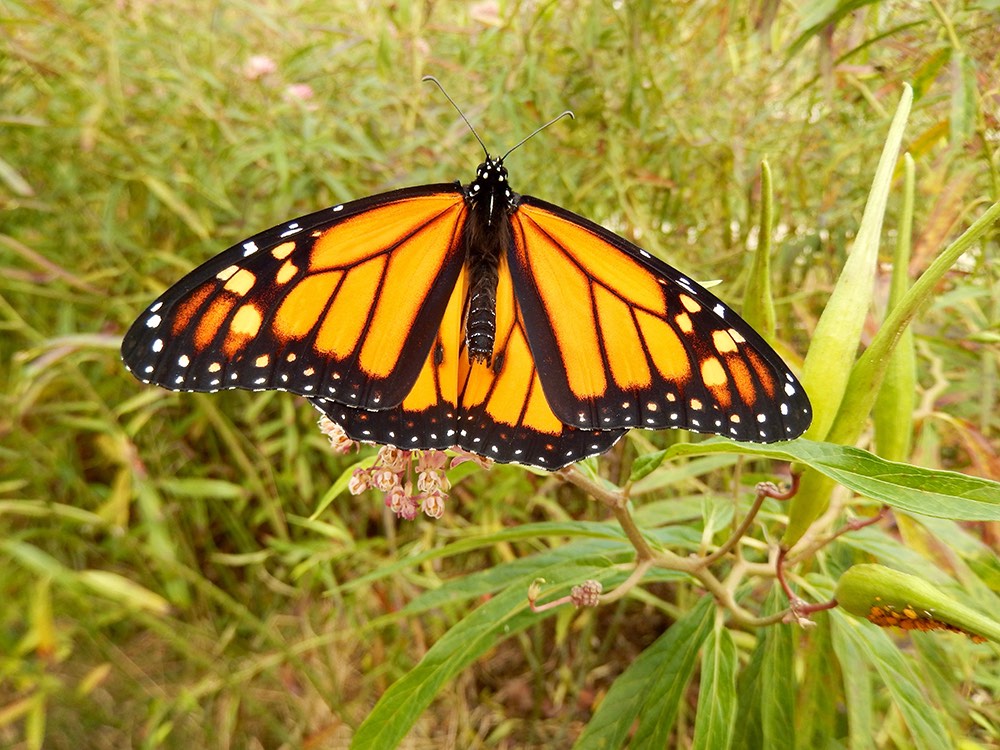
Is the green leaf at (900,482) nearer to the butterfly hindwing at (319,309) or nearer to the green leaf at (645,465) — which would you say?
the green leaf at (645,465)

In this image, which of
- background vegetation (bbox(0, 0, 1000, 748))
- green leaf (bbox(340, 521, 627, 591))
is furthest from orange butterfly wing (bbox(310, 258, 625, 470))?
background vegetation (bbox(0, 0, 1000, 748))

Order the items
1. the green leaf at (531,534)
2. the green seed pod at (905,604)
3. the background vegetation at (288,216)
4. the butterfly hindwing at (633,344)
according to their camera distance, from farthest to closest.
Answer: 1. the background vegetation at (288,216)
2. the green leaf at (531,534)
3. the butterfly hindwing at (633,344)
4. the green seed pod at (905,604)

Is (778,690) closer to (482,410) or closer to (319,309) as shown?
(482,410)

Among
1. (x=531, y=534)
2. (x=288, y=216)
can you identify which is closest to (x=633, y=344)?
(x=531, y=534)

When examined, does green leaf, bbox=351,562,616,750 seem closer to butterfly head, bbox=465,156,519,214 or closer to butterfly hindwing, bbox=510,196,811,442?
butterfly hindwing, bbox=510,196,811,442

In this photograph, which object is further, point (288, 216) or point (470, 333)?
point (288, 216)

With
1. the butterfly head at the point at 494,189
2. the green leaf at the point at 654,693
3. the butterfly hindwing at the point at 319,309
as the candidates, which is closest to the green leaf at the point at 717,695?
the green leaf at the point at 654,693
